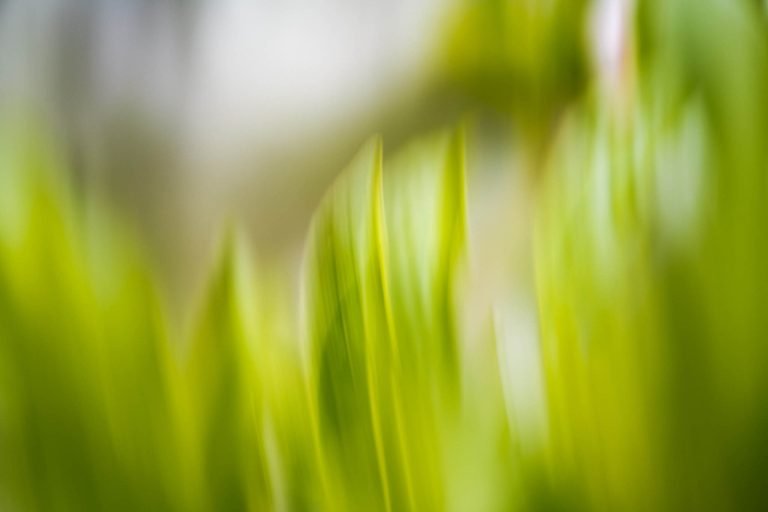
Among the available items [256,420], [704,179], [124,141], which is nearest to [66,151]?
[124,141]

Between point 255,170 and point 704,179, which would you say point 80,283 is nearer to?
point 255,170

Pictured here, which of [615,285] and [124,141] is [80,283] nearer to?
[124,141]

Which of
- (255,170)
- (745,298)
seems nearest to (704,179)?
(745,298)

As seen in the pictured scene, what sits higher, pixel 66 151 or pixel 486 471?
pixel 66 151

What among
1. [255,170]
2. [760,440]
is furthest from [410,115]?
[760,440]

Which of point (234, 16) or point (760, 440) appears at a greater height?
point (234, 16)
